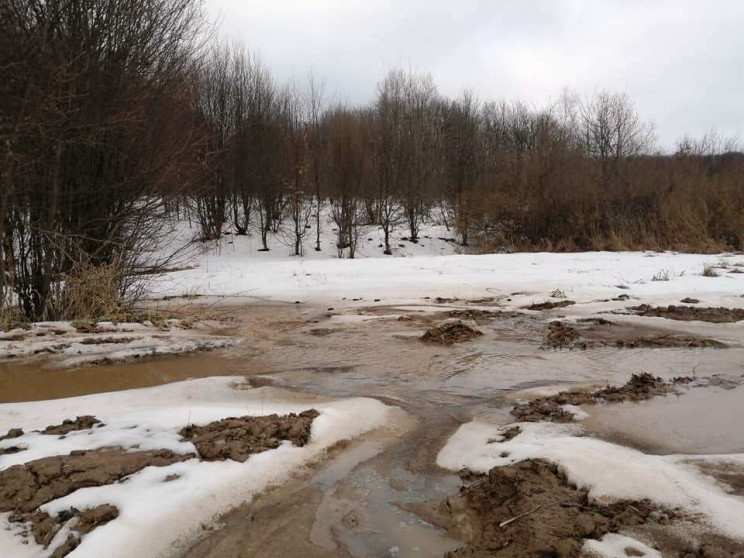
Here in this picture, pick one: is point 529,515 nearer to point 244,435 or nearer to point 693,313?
point 244,435

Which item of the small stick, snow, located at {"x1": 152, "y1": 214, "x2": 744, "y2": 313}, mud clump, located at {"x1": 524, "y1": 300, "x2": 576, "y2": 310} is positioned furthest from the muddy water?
snow, located at {"x1": 152, "y1": 214, "x2": 744, "y2": 313}

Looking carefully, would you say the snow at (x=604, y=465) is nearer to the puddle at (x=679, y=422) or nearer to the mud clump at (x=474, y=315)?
the puddle at (x=679, y=422)

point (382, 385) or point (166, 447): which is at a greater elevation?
point (166, 447)

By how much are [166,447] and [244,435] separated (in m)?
0.47

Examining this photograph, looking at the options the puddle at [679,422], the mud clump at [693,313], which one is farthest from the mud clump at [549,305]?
the puddle at [679,422]

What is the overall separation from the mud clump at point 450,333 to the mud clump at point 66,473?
4062 mm

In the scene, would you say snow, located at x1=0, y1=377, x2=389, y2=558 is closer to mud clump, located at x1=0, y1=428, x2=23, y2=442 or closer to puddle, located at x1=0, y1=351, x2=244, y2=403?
mud clump, located at x1=0, y1=428, x2=23, y2=442

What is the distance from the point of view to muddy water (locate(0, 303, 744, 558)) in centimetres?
253

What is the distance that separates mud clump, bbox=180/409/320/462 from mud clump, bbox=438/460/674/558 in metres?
1.17

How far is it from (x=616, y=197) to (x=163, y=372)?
20.3m

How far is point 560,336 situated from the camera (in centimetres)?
666

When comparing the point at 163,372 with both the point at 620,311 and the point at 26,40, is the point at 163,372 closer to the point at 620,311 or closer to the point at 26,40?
the point at 26,40

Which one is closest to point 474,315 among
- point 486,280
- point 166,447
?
point 486,280

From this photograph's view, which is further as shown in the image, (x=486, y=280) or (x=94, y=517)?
(x=486, y=280)
